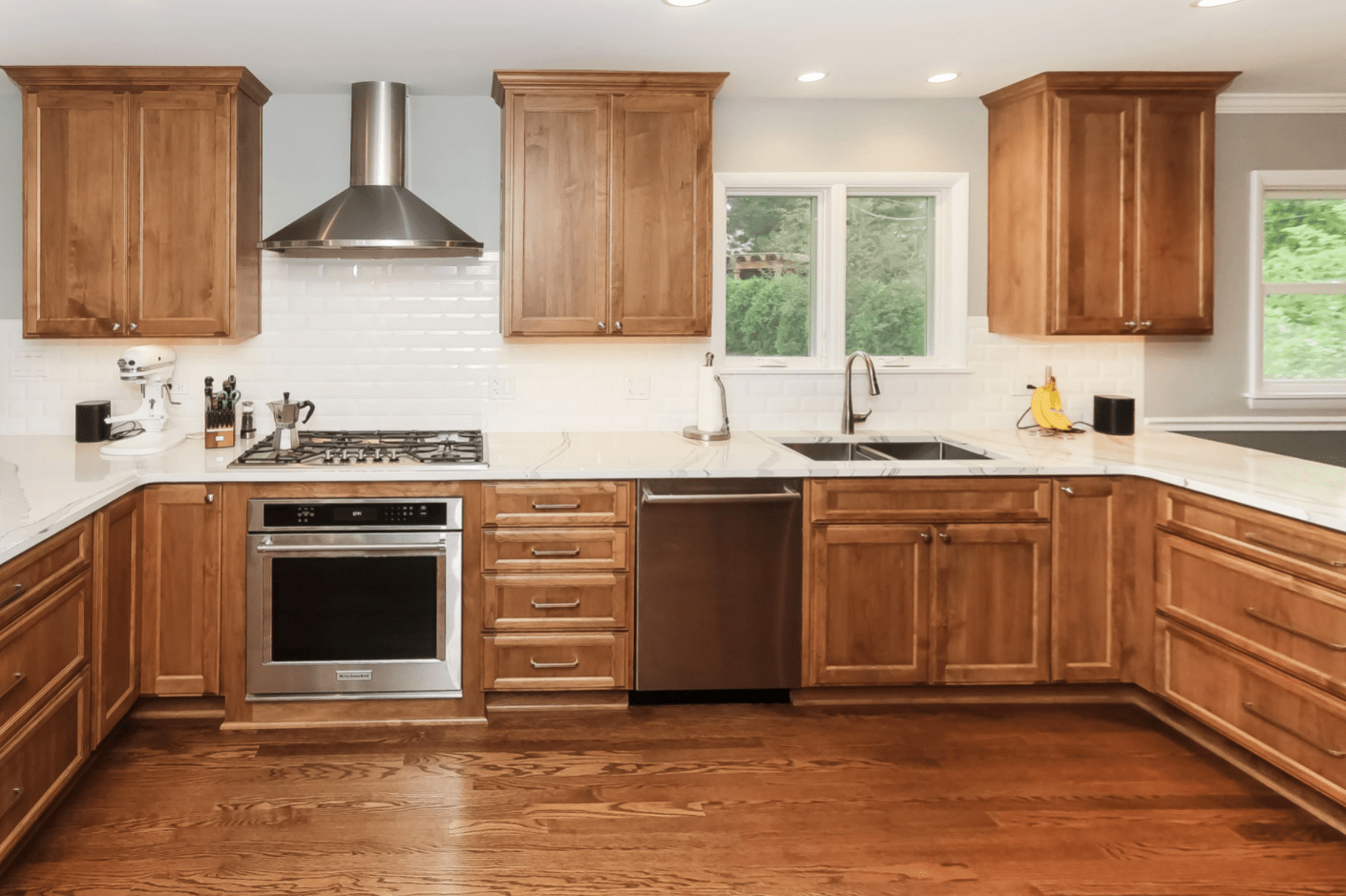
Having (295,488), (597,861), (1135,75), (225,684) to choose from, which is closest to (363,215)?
(295,488)

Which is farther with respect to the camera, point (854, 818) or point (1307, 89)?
point (1307, 89)

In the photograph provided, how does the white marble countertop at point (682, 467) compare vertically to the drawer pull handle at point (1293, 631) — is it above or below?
above

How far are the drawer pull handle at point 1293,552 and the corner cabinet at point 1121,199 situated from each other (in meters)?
1.23

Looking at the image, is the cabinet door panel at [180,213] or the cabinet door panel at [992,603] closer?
the cabinet door panel at [992,603]

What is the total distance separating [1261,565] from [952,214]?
1.95 meters

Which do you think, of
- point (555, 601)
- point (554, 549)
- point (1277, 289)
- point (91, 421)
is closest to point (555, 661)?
point (555, 601)

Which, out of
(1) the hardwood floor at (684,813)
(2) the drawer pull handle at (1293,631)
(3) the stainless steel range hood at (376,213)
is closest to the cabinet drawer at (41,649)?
(1) the hardwood floor at (684,813)

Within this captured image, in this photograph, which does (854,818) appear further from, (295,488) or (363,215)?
(363,215)

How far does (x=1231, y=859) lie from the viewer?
239 cm

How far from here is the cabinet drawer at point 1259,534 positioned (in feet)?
7.99

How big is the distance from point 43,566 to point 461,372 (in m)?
1.84

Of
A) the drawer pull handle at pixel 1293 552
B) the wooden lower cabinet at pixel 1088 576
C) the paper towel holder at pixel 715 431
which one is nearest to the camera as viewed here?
the drawer pull handle at pixel 1293 552

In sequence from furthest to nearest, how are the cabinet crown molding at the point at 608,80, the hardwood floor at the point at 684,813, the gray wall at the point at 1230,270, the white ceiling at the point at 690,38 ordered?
the gray wall at the point at 1230,270 < the cabinet crown molding at the point at 608,80 < the white ceiling at the point at 690,38 < the hardwood floor at the point at 684,813

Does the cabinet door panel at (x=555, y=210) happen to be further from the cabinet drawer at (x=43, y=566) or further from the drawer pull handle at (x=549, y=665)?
the cabinet drawer at (x=43, y=566)
